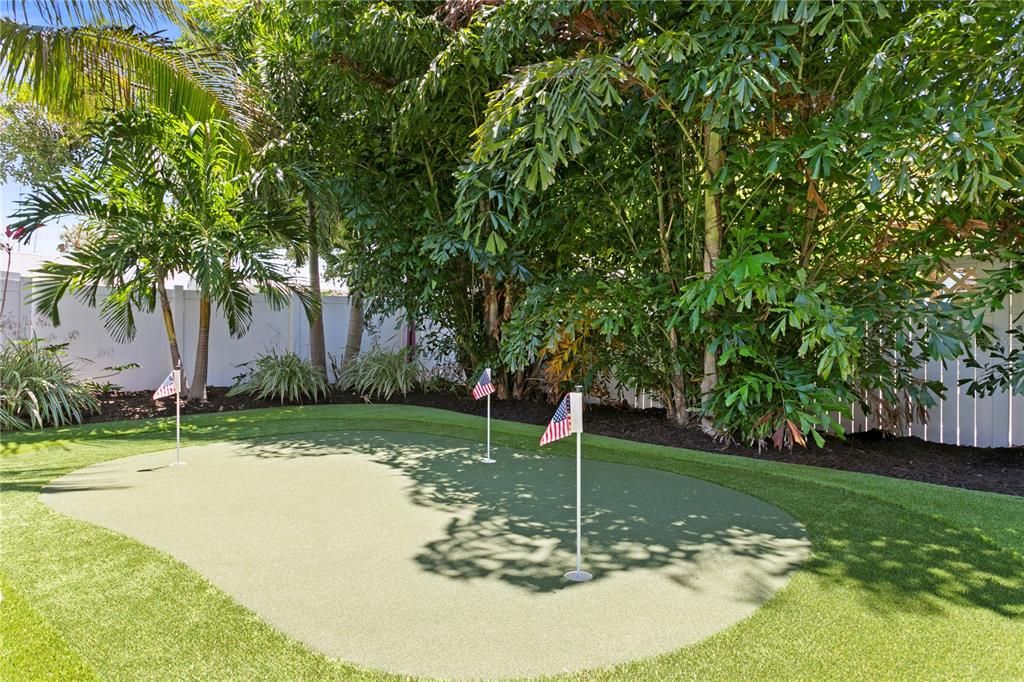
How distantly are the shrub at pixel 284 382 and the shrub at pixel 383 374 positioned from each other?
49 centimetres

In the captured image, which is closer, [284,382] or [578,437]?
[578,437]

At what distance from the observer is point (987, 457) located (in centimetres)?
586

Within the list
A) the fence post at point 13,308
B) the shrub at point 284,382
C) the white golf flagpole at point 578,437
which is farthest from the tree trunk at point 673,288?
the fence post at point 13,308

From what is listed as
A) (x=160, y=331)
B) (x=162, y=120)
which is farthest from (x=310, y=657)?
(x=160, y=331)

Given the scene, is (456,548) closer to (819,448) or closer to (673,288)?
(673,288)

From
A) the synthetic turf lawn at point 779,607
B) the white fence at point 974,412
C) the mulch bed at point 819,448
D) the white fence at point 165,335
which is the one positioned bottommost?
the synthetic turf lawn at point 779,607

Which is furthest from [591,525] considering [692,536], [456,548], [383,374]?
[383,374]

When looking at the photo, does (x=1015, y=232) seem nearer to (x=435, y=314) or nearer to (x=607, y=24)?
(x=607, y=24)

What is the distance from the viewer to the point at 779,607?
2.69 meters

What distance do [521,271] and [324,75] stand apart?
320 cm

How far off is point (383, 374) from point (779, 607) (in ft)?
26.1

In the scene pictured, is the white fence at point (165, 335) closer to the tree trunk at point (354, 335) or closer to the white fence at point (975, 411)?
the tree trunk at point (354, 335)

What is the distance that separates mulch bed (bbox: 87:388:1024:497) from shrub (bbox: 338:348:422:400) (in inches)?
44.0

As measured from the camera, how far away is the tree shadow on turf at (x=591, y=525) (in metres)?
3.15
